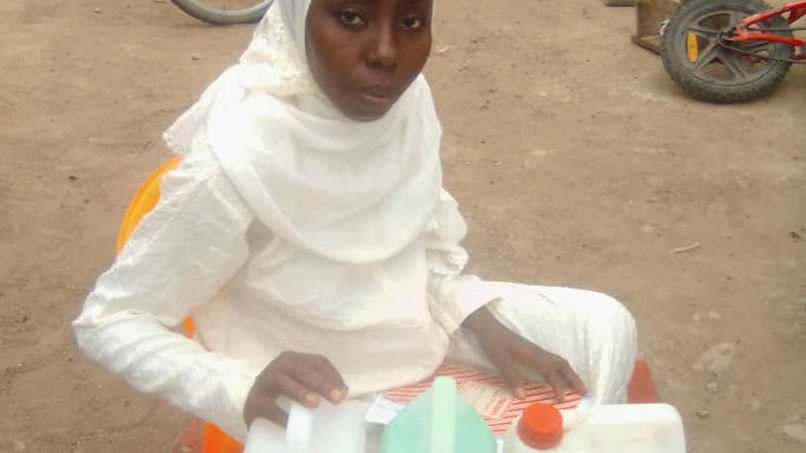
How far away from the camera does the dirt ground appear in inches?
95.7

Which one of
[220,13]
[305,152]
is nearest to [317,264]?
[305,152]

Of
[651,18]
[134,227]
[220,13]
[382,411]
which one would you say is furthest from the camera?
[220,13]

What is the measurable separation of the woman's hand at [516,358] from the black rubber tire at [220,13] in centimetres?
336

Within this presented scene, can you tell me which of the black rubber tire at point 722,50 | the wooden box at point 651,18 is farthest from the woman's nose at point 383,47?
the wooden box at point 651,18

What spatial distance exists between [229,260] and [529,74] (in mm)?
3010

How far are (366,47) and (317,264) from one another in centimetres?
36

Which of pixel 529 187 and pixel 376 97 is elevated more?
pixel 376 97

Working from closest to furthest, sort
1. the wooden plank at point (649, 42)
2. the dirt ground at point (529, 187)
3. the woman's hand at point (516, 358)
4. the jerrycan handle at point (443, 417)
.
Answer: the jerrycan handle at point (443, 417) < the woman's hand at point (516, 358) < the dirt ground at point (529, 187) < the wooden plank at point (649, 42)

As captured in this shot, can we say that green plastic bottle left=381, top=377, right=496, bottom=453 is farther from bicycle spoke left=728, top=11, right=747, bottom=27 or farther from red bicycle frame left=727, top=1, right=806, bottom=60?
bicycle spoke left=728, top=11, right=747, bottom=27

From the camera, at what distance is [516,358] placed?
1.59m

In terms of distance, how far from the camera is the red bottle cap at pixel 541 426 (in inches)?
44.2

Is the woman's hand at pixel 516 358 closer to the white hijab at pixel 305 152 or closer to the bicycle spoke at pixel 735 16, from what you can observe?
the white hijab at pixel 305 152

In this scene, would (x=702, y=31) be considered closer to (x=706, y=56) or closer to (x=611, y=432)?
(x=706, y=56)

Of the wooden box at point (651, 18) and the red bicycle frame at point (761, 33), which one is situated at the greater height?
the red bicycle frame at point (761, 33)
